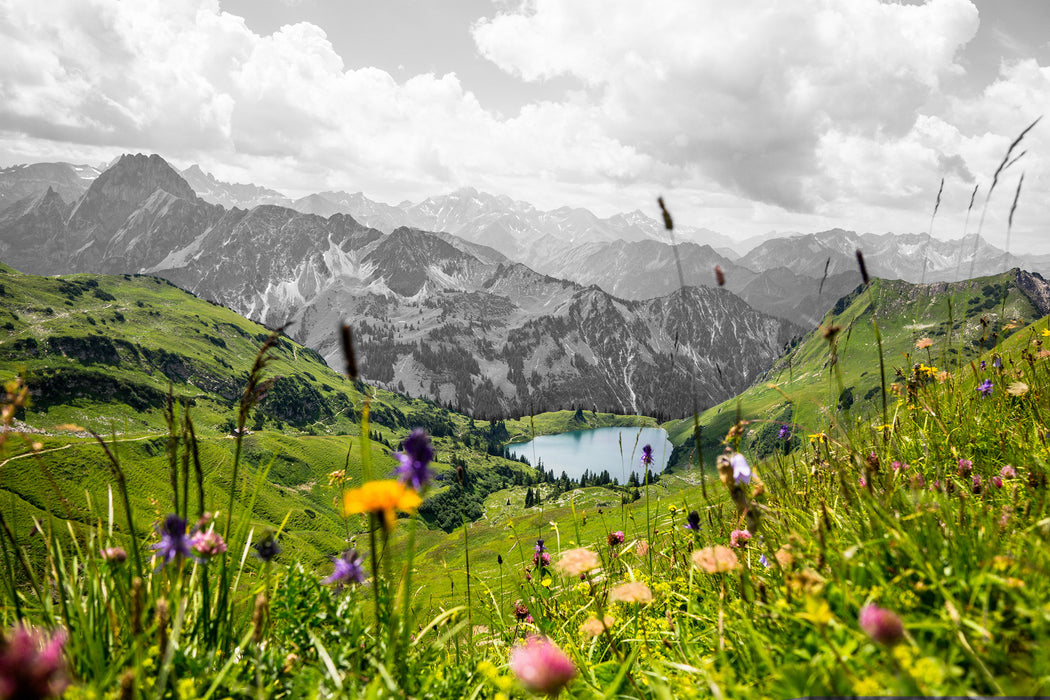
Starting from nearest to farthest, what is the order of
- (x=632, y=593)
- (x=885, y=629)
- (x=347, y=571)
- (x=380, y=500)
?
(x=885, y=629) < (x=380, y=500) < (x=632, y=593) < (x=347, y=571)

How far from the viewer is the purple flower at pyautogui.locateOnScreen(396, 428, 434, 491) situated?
2471 millimetres

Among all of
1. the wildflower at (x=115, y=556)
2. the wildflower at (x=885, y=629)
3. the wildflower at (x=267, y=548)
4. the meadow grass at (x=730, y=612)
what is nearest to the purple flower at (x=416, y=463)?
the meadow grass at (x=730, y=612)

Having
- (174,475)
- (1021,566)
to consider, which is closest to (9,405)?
(174,475)

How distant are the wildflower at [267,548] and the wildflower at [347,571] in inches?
16.8

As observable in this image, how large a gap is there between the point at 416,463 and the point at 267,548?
168 centimetres

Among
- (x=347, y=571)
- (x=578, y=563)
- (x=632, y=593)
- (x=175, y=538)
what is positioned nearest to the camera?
(x=175, y=538)

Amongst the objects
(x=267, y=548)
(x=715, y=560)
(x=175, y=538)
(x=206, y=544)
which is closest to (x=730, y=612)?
(x=715, y=560)

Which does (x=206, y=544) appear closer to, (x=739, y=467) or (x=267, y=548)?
(x=267, y=548)

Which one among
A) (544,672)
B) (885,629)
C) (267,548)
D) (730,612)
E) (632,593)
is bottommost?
(730,612)

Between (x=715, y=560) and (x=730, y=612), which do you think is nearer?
(x=715, y=560)

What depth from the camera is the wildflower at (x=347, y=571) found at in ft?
11.9

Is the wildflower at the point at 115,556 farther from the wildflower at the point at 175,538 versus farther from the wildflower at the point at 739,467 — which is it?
the wildflower at the point at 739,467

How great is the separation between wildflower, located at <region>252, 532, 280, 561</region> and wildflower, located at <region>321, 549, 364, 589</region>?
0.43 m

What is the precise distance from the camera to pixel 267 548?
134 inches
